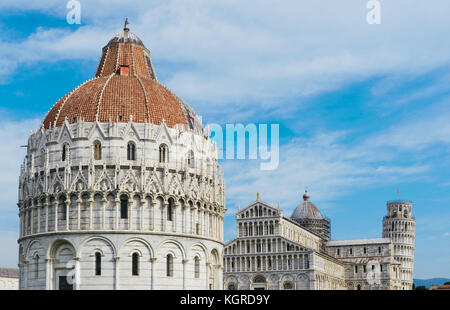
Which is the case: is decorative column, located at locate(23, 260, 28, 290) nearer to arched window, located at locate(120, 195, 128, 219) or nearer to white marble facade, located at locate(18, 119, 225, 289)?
white marble facade, located at locate(18, 119, 225, 289)

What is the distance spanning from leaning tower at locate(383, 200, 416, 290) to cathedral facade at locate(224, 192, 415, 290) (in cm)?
968

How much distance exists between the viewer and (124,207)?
63.4m

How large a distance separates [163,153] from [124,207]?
22.2ft

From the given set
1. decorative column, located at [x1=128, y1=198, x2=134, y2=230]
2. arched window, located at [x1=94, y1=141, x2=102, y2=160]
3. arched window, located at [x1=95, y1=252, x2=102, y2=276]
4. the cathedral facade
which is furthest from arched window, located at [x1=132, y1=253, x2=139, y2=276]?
the cathedral facade

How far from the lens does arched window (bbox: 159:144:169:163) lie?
217ft

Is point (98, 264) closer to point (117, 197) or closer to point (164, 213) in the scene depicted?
point (117, 197)

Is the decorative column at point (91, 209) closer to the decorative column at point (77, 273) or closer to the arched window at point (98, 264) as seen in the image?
the arched window at point (98, 264)

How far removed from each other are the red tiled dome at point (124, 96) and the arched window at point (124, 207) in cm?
795

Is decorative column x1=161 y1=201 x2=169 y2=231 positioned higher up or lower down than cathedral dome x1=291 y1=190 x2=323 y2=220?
lower down

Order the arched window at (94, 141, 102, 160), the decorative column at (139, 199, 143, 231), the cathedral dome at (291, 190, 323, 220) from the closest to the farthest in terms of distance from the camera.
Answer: the decorative column at (139, 199, 143, 231) → the arched window at (94, 141, 102, 160) → the cathedral dome at (291, 190, 323, 220)

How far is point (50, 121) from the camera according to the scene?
69.2 metres
